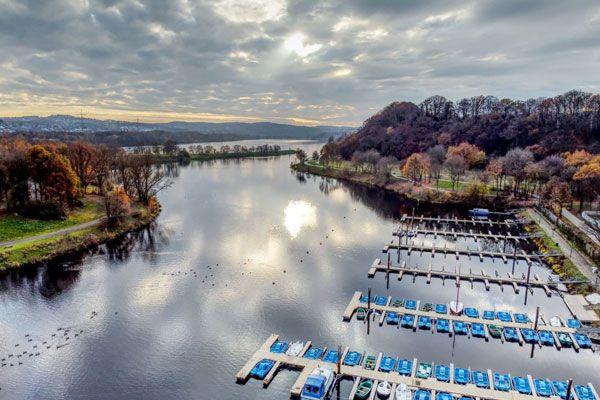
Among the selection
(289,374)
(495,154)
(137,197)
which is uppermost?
(495,154)

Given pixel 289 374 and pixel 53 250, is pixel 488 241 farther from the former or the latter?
pixel 53 250

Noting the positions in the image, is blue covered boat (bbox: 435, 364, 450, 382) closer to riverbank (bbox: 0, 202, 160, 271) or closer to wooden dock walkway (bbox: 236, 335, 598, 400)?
wooden dock walkway (bbox: 236, 335, 598, 400)

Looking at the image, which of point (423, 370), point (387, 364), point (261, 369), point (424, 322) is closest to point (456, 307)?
point (424, 322)

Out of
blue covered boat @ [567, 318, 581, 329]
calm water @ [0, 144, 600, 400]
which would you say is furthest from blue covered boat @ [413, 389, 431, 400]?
blue covered boat @ [567, 318, 581, 329]

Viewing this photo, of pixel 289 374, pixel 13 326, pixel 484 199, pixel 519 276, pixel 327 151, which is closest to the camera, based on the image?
pixel 289 374

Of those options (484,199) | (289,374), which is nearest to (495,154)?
(484,199)

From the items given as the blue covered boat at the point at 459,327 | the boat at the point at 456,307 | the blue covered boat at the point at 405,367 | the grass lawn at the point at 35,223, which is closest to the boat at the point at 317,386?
the blue covered boat at the point at 405,367

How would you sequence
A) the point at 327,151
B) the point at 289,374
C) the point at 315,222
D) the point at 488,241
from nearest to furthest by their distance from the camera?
the point at 289,374 → the point at 488,241 → the point at 315,222 → the point at 327,151
